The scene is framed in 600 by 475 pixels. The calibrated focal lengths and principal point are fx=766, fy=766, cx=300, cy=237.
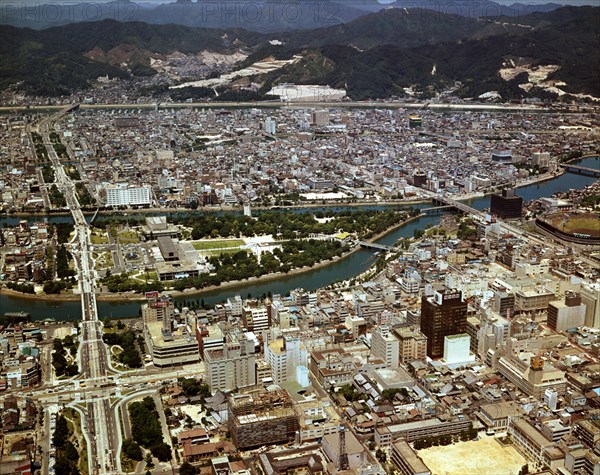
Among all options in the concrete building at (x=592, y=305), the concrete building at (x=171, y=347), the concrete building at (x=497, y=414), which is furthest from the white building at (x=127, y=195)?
the concrete building at (x=497, y=414)

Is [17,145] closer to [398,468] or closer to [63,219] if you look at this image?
[63,219]

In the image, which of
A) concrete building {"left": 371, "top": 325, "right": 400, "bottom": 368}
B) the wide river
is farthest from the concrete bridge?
concrete building {"left": 371, "top": 325, "right": 400, "bottom": 368}

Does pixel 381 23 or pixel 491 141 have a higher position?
pixel 381 23

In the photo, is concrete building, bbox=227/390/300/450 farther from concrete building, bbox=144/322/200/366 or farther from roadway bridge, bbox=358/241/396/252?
roadway bridge, bbox=358/241/396/252

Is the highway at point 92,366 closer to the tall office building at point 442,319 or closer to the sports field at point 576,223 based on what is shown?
the tall office building at point 442,319

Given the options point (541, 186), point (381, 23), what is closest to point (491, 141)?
point (541, 186)

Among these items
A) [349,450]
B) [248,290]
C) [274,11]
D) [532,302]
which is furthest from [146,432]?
[274,11]
